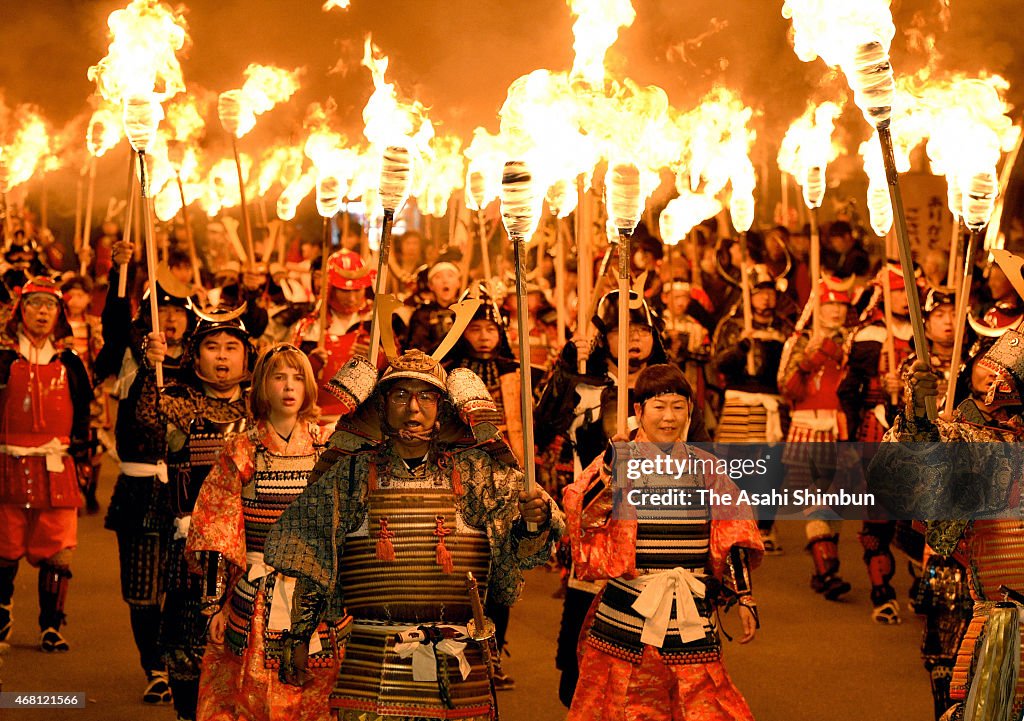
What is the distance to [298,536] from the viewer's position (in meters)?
4.62

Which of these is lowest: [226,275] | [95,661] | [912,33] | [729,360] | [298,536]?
[95,661]

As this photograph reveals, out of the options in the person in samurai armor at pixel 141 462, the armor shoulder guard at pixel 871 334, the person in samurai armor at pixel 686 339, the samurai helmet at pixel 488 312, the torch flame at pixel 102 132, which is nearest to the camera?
the person in samurai armor at pixel 141 462

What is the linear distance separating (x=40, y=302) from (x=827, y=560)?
16.0ft

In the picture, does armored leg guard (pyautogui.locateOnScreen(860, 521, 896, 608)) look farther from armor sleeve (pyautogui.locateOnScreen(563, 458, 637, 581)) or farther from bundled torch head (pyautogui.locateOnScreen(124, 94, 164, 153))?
bundled torch head (pyautogui.locateOnScreen(124, 94, 164, 153))

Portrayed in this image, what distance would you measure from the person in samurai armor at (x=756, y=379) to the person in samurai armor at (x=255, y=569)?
199 inches

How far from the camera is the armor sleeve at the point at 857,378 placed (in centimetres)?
915

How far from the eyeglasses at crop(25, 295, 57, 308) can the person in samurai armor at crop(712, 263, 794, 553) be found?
4607 millimetres

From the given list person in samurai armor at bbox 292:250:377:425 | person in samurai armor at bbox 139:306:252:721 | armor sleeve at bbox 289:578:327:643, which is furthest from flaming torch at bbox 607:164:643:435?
person in samurai armor at bbox 292:250:377:425

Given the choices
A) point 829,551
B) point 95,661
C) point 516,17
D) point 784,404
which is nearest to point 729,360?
point 784,404

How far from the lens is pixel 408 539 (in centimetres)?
458

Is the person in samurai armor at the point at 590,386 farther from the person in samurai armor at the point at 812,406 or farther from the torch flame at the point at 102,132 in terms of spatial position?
the torch flame at the point at 102,132

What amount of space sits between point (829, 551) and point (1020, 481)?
4.20 m

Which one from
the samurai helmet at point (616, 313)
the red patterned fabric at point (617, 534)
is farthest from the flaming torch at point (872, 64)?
the samurai helmet at point (616, 313)

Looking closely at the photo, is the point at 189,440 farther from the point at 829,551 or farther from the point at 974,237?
the point at 829,551
